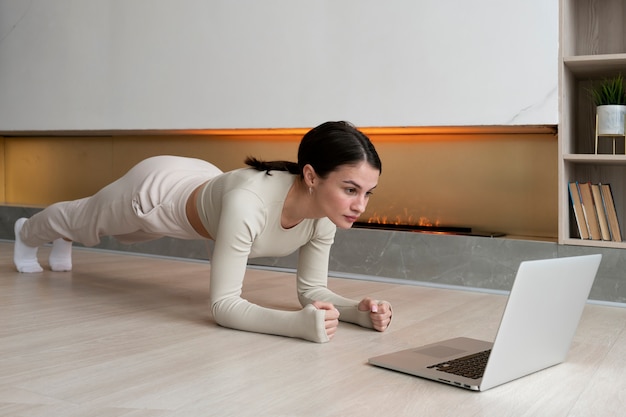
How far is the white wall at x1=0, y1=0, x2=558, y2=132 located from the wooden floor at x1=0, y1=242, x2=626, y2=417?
0.87 metres

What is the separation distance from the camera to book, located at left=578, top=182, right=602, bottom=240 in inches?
116

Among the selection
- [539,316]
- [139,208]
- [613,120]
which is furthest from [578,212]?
[139,208]

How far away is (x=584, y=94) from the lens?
10.6 feet

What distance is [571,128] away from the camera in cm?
310

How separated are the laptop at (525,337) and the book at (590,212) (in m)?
1.17

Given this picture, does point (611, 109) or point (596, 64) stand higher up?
point (596, 64)

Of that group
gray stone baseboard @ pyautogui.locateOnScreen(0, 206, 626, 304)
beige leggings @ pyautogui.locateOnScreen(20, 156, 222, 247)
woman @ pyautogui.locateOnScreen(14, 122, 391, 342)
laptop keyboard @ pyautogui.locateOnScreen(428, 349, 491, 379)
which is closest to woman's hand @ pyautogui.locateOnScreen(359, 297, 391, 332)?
woman @ pyautogui.locateOnScreen(14, 122, 391, 342)

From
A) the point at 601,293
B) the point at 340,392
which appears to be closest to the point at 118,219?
the point at 340,392

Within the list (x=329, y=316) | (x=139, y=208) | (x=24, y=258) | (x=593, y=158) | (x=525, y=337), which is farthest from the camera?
(x=24, y=258)

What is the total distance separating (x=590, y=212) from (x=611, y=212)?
8 centimetres

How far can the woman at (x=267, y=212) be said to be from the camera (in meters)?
2.03

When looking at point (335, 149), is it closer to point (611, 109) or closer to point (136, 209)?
point (136, 209)

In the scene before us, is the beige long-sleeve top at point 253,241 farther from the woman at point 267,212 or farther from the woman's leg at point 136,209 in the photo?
the woman's leg at point 136,209

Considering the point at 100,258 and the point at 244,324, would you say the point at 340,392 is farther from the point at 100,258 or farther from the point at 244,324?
the point at 100,258
